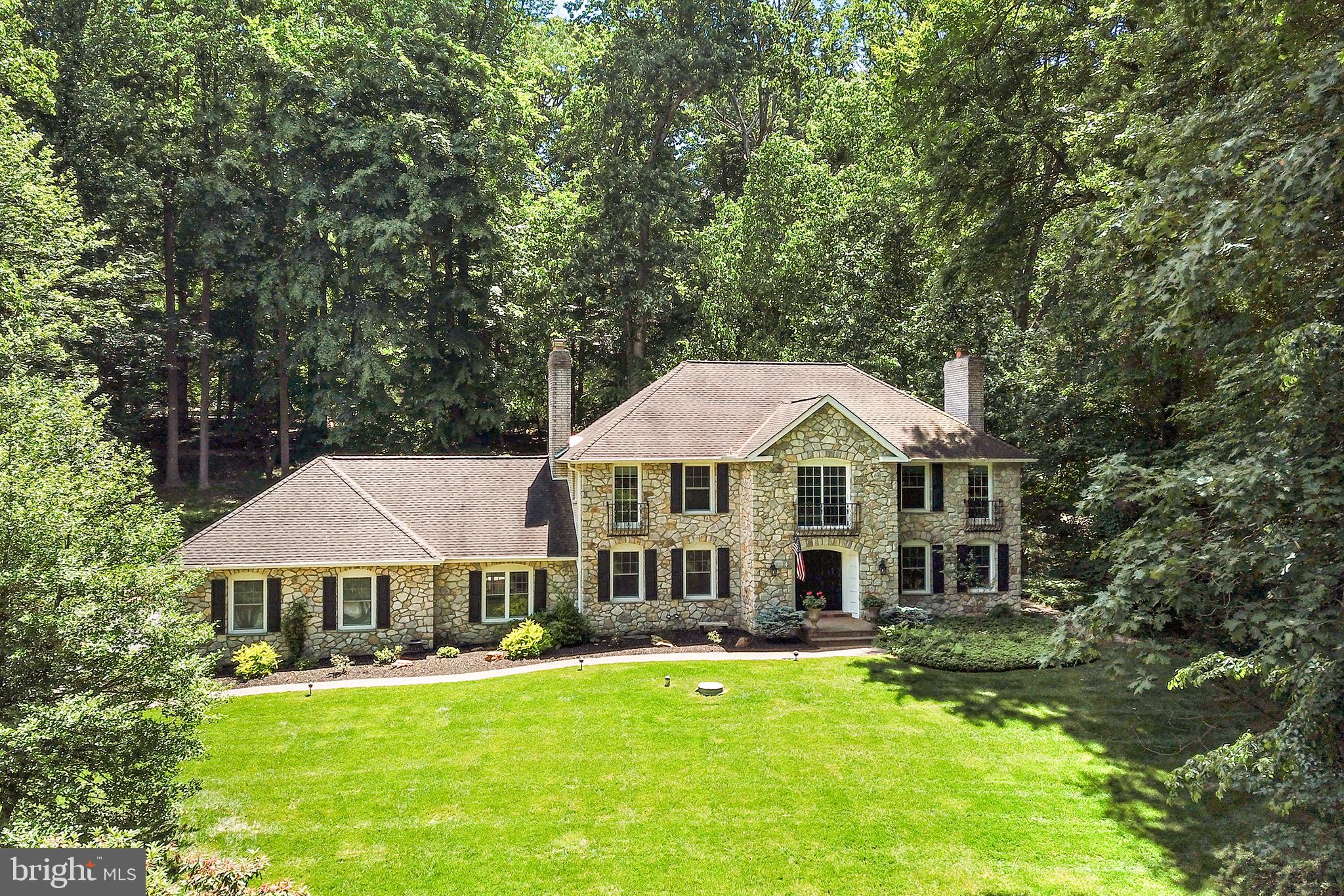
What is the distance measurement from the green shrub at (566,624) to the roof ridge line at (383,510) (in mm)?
3415

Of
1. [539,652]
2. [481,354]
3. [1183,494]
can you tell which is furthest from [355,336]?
[1183,494]

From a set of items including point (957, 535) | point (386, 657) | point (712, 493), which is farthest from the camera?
point (957, 535)

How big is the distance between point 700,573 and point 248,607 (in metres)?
12.1

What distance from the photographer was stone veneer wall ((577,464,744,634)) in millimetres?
20234

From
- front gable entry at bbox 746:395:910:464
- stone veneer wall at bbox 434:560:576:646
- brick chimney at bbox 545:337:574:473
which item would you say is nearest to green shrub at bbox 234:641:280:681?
stone veneer wall at bbox 434:560:576:646

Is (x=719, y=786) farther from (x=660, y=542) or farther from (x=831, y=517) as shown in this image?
(x=831, y=517)

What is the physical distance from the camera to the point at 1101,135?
16438 millimetres

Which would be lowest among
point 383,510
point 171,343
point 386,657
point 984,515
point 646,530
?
point 386,657

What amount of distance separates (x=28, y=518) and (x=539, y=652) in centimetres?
1229

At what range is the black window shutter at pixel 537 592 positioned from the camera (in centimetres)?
2034

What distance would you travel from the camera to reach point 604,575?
66.7 ft

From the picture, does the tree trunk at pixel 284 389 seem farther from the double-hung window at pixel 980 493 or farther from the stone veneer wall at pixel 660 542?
the double-hung window at pixel 980 493

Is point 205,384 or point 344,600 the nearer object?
point 344,600

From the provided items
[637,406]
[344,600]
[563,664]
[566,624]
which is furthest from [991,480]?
[344,600]
